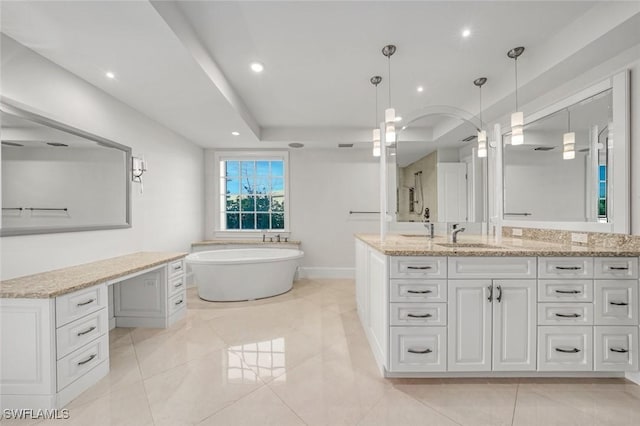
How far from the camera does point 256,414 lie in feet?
5.18

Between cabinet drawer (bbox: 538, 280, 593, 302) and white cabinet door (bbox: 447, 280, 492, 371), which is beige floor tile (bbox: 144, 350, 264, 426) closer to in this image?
white cabinet door (bbox: 447, 280, 492, 371)

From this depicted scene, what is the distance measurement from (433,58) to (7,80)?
315 cm

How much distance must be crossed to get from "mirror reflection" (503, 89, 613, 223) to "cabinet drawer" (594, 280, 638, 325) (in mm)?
546

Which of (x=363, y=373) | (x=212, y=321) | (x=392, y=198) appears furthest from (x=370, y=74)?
(x=212, y=321)

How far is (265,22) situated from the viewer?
1.97 m

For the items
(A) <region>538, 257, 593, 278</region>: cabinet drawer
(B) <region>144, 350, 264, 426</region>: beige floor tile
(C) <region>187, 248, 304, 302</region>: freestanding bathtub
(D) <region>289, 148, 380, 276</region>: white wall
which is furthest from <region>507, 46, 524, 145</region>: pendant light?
(C) <region>187, 248, 304, 302</region>: freestanding bathtub

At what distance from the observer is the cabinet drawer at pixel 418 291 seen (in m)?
1.87

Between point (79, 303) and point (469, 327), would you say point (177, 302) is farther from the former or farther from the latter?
point (469, 327)

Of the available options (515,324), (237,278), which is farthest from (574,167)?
(237,278)

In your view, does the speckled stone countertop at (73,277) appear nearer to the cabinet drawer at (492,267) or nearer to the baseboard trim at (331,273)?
the cabinet drawer at (492,267)

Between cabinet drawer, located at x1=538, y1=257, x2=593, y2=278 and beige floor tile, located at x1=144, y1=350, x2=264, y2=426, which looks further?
cabinet drawer, located at x1=538, y1=257, x2=593, y2=278

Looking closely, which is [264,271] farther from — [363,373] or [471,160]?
[471,160]

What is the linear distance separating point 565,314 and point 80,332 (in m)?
3.17

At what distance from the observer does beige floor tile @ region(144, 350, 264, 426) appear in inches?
62.4
